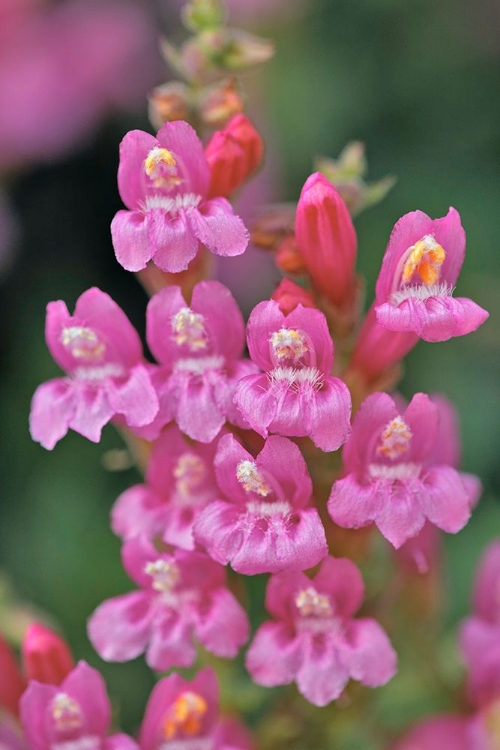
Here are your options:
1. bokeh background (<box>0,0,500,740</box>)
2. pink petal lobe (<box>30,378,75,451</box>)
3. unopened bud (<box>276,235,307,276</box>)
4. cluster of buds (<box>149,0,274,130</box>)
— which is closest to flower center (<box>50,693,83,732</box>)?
pink petal lobe (<box>30,378,75,451</box>)

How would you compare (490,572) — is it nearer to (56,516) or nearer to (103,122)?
(56,516)

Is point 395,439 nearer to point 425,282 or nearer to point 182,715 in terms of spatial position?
point 425,282

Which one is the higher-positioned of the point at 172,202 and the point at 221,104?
the point at 221,104

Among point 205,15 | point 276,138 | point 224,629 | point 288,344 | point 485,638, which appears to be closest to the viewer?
point 288,344

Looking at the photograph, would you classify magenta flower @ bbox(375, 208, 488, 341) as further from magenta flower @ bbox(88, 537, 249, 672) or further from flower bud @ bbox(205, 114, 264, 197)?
magenta flower @ bbox(88, 537, 249, 672)

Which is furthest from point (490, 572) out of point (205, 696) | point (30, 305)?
point (30, 305)

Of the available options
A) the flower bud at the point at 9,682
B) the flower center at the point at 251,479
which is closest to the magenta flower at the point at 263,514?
the flower center at the point at 251,479

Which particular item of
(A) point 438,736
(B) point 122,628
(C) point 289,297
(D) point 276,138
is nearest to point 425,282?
(C) point 289,297
